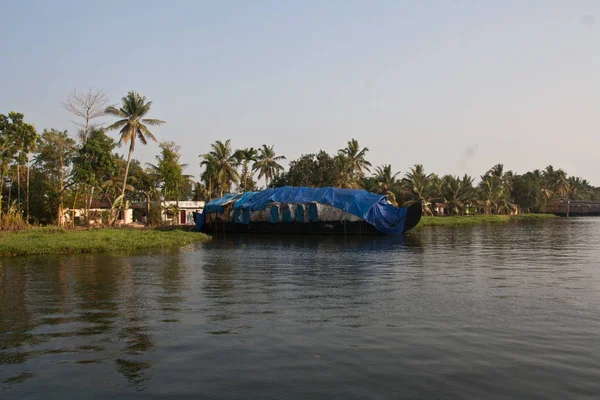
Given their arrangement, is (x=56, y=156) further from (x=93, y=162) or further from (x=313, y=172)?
(x=313, y=172)

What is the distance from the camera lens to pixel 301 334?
9.12 m

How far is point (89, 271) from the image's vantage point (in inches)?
707

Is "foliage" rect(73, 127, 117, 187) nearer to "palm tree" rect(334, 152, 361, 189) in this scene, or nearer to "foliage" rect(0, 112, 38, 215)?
"foliage" rect(0, 112, 38, 215)

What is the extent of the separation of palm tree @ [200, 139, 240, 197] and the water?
40327mm

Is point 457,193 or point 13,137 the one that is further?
point 457,193

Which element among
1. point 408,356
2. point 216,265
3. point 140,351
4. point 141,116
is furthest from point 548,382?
point 141,116

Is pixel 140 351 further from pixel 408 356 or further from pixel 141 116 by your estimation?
pixel 141 116

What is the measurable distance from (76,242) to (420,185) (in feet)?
176

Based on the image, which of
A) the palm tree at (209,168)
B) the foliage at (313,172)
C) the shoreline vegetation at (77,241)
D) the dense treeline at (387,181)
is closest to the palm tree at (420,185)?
the dense treeline at (387,181)

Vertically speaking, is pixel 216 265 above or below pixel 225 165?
below

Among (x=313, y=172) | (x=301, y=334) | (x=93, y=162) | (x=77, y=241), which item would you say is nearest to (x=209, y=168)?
(x=313, y=172)

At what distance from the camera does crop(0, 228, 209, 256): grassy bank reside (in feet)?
77.8

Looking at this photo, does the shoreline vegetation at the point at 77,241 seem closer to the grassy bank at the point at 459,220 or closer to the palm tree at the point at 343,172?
the palm tree at the point at 343,172

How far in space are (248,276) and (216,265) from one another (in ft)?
12.0
